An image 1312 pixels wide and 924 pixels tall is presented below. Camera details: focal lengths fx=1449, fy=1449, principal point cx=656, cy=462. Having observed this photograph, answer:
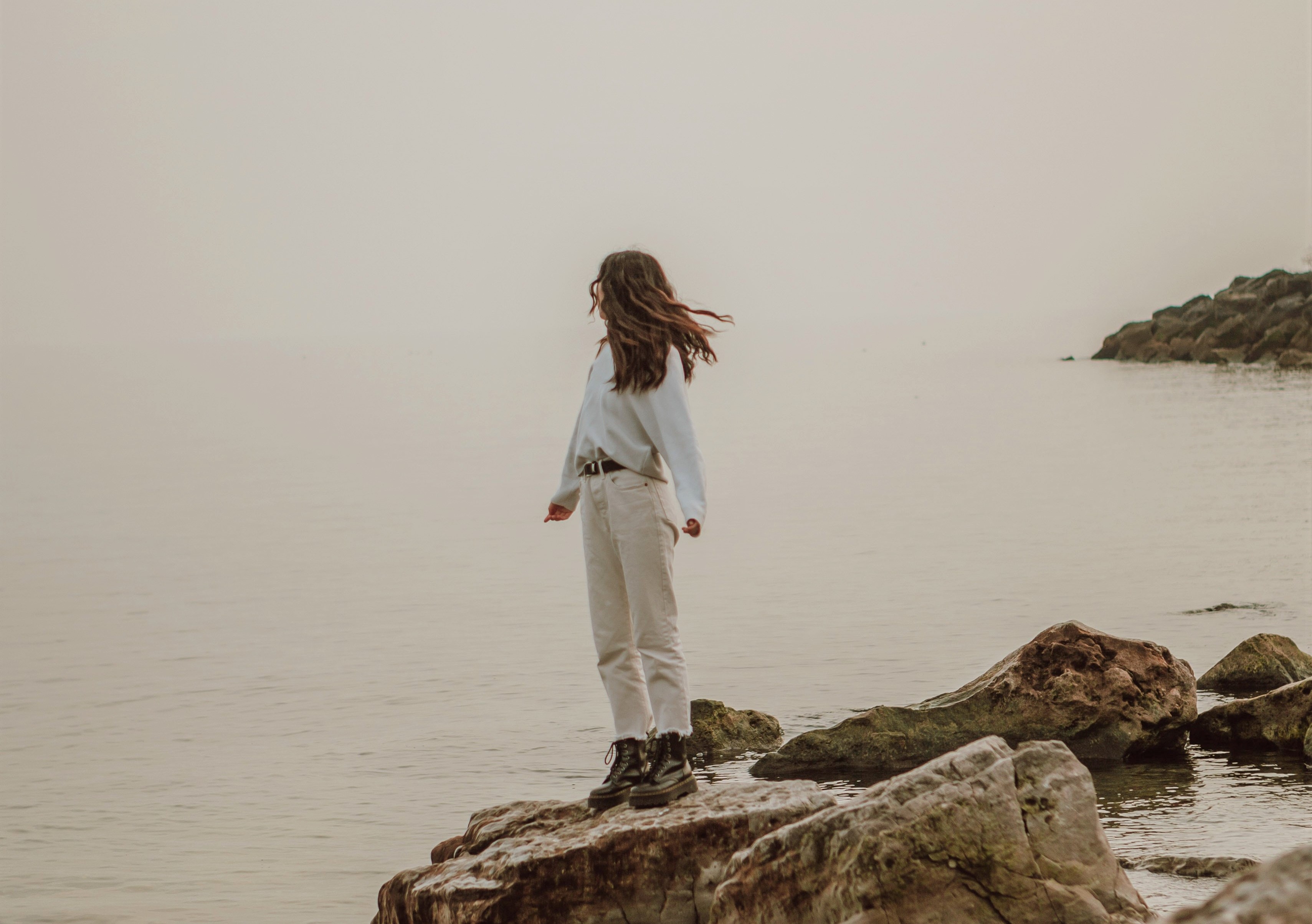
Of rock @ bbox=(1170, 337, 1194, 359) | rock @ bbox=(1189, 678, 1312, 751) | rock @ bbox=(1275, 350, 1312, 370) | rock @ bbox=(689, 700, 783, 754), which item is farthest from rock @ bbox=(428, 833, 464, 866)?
rock @ bbox=(1170, 337, 1194, 359)

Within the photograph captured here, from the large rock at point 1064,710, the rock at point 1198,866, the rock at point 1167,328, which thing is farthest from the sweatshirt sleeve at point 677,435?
the rock at point 1167,328

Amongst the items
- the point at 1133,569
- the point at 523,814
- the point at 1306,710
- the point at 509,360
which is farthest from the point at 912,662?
the point at 509,360

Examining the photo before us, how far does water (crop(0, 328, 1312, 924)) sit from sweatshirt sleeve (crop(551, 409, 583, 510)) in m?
2.80

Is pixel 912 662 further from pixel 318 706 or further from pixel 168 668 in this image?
pixel 168 668

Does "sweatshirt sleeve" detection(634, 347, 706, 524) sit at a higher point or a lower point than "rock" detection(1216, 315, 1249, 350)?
lower

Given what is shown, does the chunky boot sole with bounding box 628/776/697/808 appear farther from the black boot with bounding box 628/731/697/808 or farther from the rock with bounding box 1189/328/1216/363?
the rock with bounding box 1189/328/1216/363

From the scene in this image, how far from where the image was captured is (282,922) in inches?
325

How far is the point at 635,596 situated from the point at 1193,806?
13.9 ft

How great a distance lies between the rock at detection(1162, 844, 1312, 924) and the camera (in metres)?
2.38

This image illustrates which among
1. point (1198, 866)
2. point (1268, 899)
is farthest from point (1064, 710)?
point (1268, 899)

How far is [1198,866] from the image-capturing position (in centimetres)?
667

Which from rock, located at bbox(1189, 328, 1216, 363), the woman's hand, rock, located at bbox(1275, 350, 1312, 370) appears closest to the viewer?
the woman's hand

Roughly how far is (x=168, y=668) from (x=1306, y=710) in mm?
12638

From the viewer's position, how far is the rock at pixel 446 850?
738 centimetres
